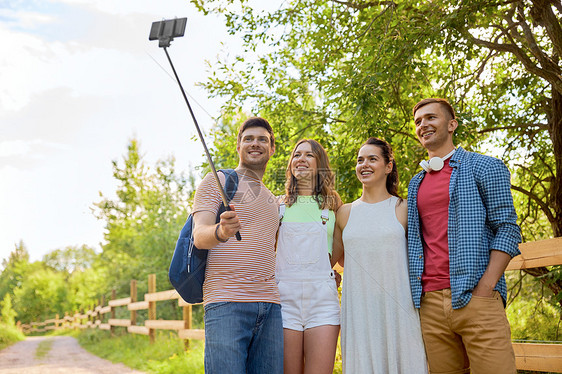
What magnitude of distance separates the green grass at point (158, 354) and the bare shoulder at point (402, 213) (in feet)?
12.0

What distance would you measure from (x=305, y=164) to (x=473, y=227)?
3.37 feet

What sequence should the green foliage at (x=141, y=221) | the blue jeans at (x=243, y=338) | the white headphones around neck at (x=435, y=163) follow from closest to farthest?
the blue jeans at (x=243, y=338), the white headphones around neck at (x=435, y=163), the green foliage at (x=141, y=221)

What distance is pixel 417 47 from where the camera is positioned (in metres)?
4.97

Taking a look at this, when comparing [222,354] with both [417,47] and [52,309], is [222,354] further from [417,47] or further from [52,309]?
[52,309]

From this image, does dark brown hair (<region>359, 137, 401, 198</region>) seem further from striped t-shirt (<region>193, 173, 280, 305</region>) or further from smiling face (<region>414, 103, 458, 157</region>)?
striped t-shirt (<region>193, 173, 280, 305</region>)

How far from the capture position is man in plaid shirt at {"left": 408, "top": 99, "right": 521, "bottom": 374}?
7.76 ft

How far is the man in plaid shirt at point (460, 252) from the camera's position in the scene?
237 centimetres

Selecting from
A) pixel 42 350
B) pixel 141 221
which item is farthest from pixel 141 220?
pixel 42 350

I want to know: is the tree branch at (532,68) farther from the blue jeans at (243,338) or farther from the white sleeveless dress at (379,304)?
the blue jeans at (243,338)

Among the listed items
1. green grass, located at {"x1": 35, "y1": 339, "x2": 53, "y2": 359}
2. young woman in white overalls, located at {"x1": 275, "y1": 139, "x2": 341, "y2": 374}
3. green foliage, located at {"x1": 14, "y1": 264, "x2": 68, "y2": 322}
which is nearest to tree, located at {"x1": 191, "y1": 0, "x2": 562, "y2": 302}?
young woman in white overalls, located at {"x1": 275, "y1": 139, "x2": 341, "y2": 374}

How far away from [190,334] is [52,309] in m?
42.6

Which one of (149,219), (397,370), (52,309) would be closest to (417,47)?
(397,370)

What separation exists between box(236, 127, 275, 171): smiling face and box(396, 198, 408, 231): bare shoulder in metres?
0.80

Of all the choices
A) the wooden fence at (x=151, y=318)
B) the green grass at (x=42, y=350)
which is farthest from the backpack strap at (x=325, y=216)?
the green grass at (x=42, y=350)
